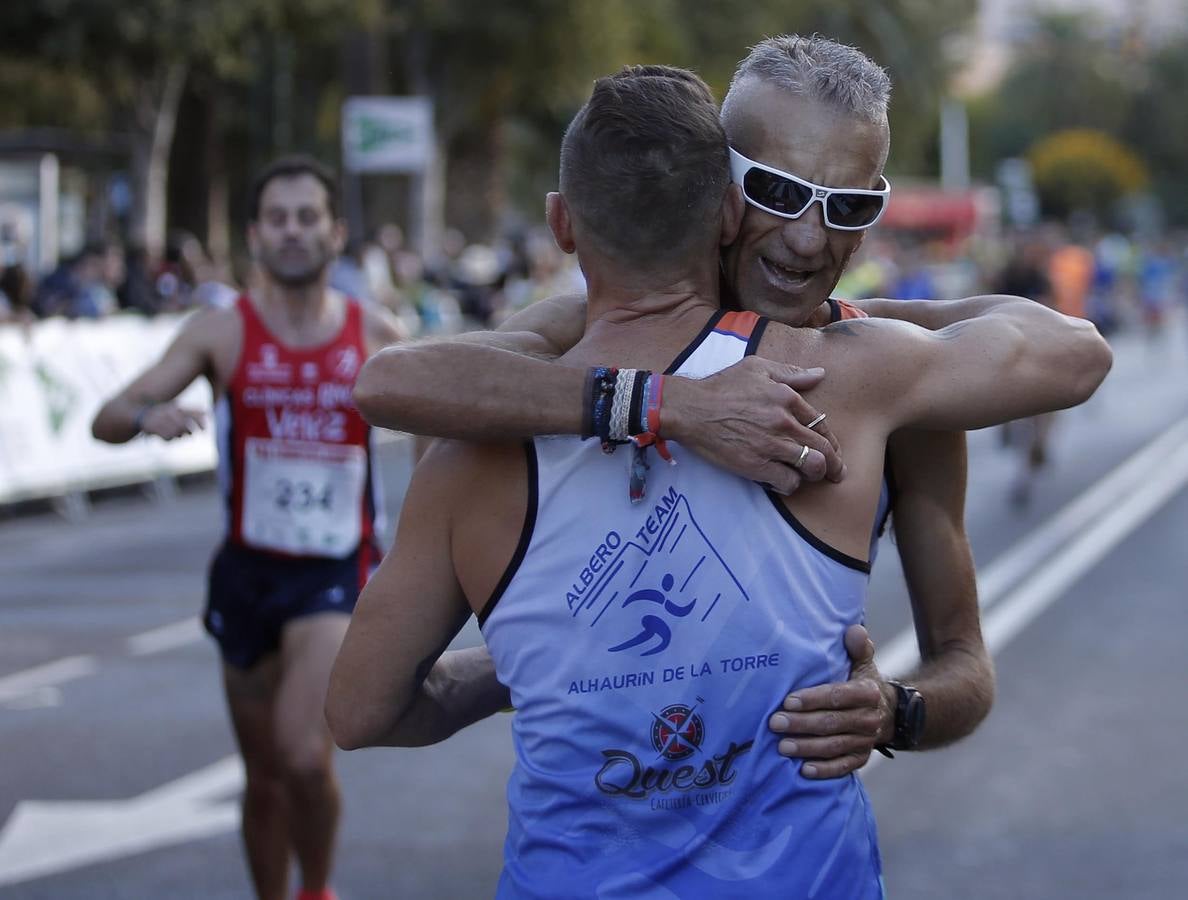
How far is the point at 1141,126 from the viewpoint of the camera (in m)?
107

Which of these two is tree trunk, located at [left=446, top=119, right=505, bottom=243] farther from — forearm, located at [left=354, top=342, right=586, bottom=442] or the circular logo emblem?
the circular logo emblem

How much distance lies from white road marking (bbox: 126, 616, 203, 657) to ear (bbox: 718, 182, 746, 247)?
689 centimetres

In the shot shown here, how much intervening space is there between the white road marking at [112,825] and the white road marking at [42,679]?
170cm

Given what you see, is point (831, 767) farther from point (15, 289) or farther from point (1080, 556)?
point (15, 289)

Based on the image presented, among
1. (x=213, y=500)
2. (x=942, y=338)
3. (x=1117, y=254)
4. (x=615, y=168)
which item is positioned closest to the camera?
(x=615, y=168)

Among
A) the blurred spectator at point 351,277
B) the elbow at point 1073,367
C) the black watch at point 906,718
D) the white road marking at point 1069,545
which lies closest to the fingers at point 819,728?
the black watch at point 906,718

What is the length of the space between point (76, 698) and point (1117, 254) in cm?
4589

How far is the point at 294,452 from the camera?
5.55 metres

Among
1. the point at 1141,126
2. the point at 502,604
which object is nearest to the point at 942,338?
the point at 502,604

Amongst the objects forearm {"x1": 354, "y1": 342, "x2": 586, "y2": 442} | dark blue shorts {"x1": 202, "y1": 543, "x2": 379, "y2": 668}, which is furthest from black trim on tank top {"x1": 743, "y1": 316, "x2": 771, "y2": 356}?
dark blue shorts {"x1": 202, "y1": 543, "x2": 379, "y2": 668}

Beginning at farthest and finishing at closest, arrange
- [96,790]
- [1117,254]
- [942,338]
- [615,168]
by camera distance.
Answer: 1. [1117,254]
2. [96,790]
3. [942,338]
4. [615,168]

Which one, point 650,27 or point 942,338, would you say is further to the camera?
point 650,27

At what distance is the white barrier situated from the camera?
533 inches

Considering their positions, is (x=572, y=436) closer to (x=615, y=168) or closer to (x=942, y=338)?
(x=615, y=168)
